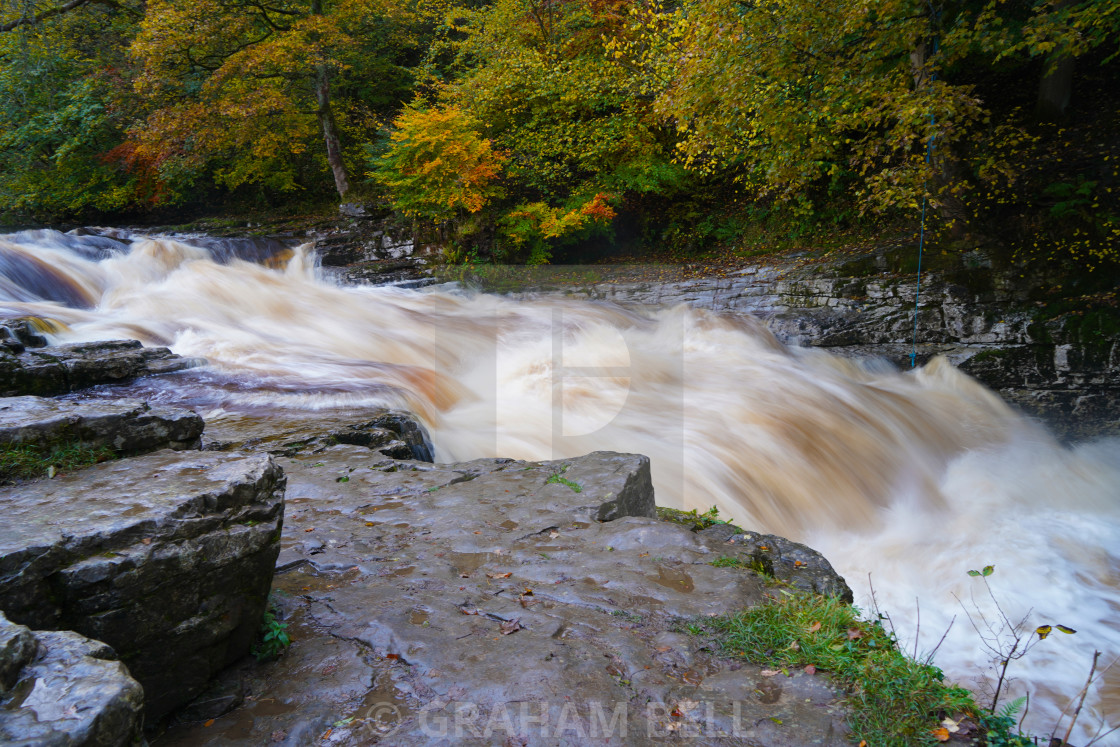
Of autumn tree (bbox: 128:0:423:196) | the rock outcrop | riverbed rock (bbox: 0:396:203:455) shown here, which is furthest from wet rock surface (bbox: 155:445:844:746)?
autumn tree (bbox: 128:0:423:196)

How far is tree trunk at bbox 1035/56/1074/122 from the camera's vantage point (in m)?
→ 9.69

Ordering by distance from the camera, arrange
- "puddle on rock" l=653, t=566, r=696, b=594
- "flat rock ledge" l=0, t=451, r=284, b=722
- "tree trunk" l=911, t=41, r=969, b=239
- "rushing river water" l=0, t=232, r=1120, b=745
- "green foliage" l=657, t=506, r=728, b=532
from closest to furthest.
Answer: "flat rock ledge" l=0, t=451, r=284, b=722 < "puddle on rock" l=653, t=566, r=696, b=594 < "green foliage" l=657, t=506, r=728, b=532 < "rushing river water" l=0, t=232, r=1120, b=745 < "tree trunk" l=911, t=41, r=969, b=239

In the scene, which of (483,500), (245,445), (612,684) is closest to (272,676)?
(612,684)

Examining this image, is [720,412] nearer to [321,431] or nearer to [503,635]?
[321,431]

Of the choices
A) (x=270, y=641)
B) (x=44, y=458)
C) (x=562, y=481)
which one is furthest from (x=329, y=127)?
(x=270, y=641)

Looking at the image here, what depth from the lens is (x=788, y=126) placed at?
31.2ft

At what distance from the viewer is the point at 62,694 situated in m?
1.51

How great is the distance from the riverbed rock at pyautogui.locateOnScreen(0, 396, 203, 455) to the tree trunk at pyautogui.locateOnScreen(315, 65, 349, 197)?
14.5 meters

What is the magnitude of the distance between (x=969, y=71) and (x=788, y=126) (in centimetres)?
540

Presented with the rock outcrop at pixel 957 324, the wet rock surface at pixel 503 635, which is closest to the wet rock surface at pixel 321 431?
the wet rock surface at pixel 503 635

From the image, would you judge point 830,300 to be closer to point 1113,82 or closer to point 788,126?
point 788,126

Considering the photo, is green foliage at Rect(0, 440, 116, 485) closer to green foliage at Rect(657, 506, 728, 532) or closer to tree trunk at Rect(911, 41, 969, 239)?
green foliage at Rect(657, 506, 728, 532)

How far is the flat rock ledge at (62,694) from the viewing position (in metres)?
1.41

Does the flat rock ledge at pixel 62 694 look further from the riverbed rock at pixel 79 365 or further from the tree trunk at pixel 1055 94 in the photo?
the tree trunk at pixel 1055 94
